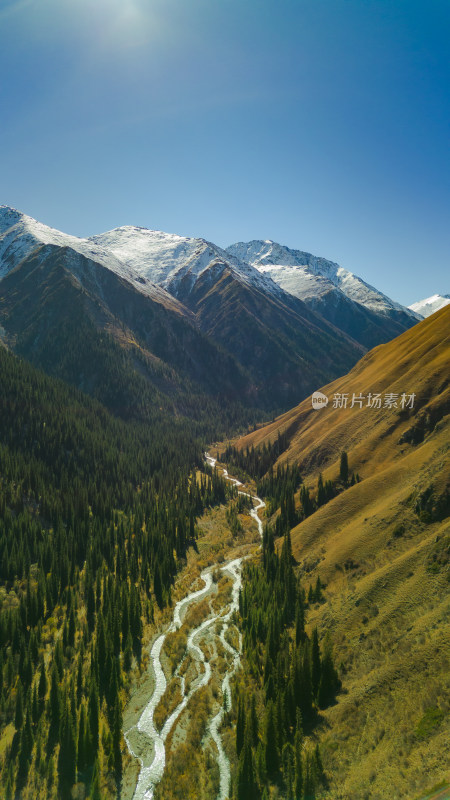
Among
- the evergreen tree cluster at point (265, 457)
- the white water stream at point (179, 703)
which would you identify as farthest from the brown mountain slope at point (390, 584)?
the evergreen tree cluster at point (265, 457)

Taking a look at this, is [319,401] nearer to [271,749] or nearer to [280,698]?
[280,698]

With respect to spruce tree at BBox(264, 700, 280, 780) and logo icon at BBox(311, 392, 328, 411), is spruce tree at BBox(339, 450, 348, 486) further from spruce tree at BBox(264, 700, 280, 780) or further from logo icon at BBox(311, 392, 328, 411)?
spruce tree at BBox(264, 700, 280, 780)

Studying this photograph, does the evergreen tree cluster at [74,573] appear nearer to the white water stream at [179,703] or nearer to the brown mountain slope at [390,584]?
the white water stream at [179,703]

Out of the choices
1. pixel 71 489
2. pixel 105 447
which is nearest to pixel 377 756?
pixel 71 489

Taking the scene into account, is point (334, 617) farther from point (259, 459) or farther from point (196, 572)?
point (259, 459)

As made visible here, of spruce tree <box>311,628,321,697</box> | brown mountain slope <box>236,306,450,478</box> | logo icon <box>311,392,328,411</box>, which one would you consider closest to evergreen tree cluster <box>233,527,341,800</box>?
spruce tree <box>311,628,321,697</box>
